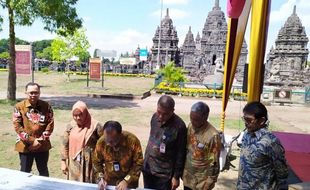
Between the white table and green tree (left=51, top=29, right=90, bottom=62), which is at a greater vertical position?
green tree (left=51, top=29, right=90, bottom=62)

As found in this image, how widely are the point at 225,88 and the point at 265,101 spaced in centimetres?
1443

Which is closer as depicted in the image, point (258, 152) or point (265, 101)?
point (258, 152)

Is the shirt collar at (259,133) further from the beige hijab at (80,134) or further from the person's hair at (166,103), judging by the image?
the beige hijab at (80,134)

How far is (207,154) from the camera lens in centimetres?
309

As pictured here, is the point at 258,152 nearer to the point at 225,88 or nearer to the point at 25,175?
the point at 25,175

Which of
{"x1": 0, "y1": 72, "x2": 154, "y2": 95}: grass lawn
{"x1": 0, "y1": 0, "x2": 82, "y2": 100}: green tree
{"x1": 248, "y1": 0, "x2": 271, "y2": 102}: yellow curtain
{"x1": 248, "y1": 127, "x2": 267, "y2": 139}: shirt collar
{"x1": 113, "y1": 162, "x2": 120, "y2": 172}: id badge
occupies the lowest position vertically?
{"x1": 0, "y1": 72, "x2": 154, "y2": 95}: grass lawn

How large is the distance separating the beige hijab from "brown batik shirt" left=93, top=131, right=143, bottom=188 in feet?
1.04

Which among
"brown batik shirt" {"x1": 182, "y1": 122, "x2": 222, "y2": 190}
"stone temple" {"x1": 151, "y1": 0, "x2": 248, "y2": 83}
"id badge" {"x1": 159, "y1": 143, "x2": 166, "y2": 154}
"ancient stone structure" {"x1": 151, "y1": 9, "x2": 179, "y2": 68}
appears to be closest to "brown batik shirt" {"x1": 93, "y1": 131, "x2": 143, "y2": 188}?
"id badge" {"x1": 159, "y1": 143, "x2": 166, "y2": 154}

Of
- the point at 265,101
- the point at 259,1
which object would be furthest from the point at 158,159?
Answer: the point at 265,101

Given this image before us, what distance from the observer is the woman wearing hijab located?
3236 mm

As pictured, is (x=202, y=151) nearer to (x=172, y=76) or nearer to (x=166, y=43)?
(x=172, y=76)

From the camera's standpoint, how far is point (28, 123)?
12.8ft

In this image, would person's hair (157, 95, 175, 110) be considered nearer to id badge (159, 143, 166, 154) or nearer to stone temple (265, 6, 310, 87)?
id badge (159, 143, 166, 154)

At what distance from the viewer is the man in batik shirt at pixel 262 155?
8.08 ft
